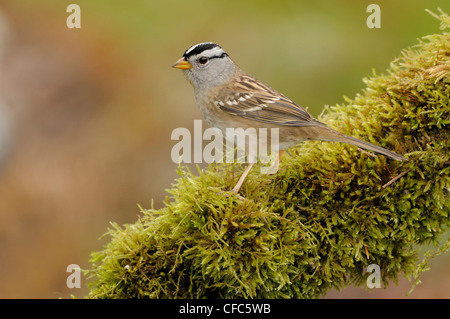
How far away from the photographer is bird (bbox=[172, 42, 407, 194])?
3.59 m

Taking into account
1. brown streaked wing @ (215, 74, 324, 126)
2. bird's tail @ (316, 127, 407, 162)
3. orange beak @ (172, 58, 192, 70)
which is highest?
orange beak @ (172, 58, 192, 70)

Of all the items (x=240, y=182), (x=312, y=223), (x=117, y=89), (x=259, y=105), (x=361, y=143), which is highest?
(x=117, y=89)

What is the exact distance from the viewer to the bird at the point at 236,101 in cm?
359

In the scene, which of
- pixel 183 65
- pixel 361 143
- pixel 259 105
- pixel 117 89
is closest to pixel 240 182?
pixel 361 143

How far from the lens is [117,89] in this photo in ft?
23.9

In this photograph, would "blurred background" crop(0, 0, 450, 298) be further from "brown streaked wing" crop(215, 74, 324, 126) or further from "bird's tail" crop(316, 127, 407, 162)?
"bird's tail" crop(316, 127, 407, 162)

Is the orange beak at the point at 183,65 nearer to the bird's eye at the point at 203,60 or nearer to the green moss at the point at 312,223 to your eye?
the bird's eye at the point at 203,60

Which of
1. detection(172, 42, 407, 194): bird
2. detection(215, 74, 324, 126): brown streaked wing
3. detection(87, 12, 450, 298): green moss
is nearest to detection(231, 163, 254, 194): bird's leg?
detection(87, 12, 450, 298): green moss

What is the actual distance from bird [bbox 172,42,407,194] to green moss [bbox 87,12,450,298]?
17.8 inches

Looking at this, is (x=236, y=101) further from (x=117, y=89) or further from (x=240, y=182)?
(x=117, y=89)

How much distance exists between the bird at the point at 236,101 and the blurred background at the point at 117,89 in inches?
111

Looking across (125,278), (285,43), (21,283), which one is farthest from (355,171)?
(21,283)

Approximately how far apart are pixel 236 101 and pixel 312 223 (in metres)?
1.35

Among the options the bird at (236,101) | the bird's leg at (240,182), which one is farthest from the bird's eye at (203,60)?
the bird's leg at (240,182)
